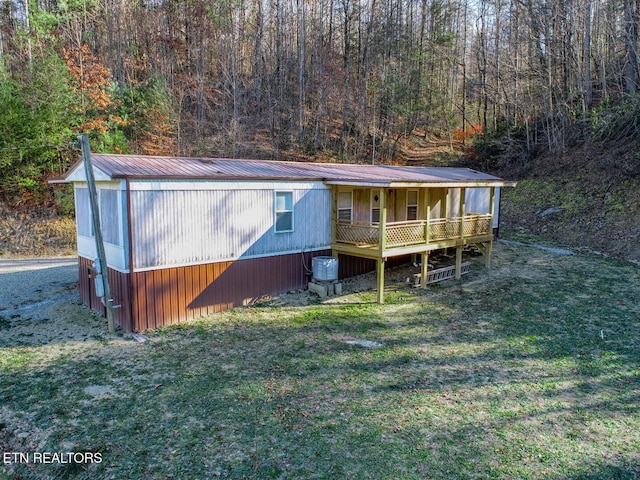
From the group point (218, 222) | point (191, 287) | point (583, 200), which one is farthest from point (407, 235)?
point (583, 200)

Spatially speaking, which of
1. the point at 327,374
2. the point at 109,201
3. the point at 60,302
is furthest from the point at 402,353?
the point at 60,302

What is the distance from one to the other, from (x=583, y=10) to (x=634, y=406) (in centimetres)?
2488

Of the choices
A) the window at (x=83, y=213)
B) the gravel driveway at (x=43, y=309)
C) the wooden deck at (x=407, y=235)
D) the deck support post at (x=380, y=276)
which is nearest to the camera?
the gravel driveway at (x=43, y=309)

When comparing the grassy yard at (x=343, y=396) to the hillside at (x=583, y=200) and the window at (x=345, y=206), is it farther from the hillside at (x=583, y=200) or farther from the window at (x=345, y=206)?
the hillside at (x=583, y=200)

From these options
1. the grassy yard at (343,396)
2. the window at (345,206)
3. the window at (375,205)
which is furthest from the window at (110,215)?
the window at (375,205)

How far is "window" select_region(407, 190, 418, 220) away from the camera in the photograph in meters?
Result: 15.7

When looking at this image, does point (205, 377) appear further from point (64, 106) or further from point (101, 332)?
point (64, 106)

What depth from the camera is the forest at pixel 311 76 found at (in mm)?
22375

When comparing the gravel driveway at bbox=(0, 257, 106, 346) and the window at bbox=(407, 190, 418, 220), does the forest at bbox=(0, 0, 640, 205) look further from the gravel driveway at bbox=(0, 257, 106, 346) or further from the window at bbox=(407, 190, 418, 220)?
the window at bbox=(407, 190, 418, 220)

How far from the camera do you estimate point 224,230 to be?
439 inches

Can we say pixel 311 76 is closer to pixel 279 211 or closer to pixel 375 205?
pixel 375 205

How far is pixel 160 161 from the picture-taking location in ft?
37.3

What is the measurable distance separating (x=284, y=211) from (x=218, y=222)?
2.02m

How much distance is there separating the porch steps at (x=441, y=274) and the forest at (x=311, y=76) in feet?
45.8
